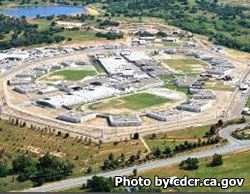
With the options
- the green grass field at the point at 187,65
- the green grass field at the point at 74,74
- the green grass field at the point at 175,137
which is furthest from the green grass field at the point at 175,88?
the green grass field at the point at 175,137

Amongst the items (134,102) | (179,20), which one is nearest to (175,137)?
(134,102)

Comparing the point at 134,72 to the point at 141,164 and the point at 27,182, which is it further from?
the point at 27,182

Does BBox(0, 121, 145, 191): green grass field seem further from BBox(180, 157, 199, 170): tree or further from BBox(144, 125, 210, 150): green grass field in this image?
BBox(180, 157, 199, 170): tree

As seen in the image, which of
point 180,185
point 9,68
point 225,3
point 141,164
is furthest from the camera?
point 225,3

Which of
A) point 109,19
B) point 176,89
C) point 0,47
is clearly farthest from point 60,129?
point 109,19

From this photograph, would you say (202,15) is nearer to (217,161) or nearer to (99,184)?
(217,161)

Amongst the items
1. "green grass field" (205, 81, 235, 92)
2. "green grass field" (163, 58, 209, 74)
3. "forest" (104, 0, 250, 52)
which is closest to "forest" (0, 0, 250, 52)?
"forest" (104, 0, 250, 52)
